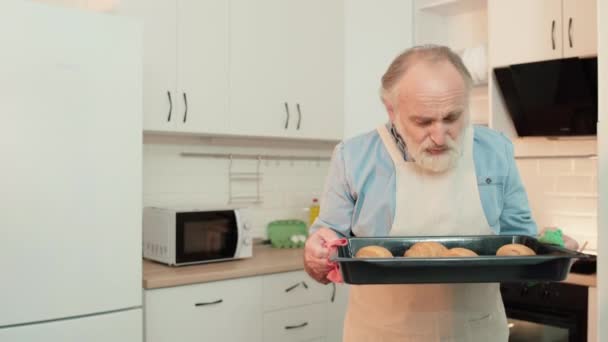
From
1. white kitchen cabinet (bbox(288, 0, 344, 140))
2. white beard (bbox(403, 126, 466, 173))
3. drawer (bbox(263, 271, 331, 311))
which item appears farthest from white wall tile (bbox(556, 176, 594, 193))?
white beard (bbox(403, 126, 466, 173))

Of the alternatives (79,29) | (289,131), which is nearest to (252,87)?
(289,131)

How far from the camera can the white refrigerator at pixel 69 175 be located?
2.12m

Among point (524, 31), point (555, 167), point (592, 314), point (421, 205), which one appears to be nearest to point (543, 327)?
point (592, 314)

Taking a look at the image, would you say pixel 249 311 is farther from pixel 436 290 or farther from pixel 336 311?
pixel 436 290

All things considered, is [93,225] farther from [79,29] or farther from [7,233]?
[79,29]

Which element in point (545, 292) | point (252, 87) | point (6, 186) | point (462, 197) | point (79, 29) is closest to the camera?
point (462, 197)

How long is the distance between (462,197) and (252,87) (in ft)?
A: 5.75

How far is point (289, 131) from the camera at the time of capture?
10.7 ft

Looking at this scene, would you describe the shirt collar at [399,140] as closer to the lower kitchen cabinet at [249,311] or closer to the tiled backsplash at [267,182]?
the lower kitchen cabinet at [249,311]

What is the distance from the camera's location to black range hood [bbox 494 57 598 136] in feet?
9.09

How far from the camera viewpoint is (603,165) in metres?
2.31

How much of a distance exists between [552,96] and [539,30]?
32 centimetres

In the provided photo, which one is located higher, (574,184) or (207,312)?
(574,184)

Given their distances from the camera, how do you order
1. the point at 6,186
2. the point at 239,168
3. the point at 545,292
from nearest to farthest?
the point at 6,186, the point at 545,292, the point at 239,168
